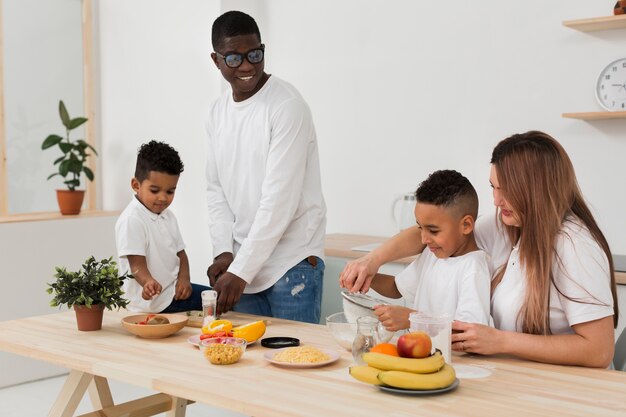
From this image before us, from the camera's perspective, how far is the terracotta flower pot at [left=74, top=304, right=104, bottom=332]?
2357mm

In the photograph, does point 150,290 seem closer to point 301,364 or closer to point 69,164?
point 301,364

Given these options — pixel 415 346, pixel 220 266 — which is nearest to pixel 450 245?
pixel 415 346

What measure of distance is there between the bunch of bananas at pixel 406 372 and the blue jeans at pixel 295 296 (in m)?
0.91

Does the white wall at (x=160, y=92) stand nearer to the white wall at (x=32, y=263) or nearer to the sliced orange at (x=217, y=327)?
the white wall at (x=32, y=263)

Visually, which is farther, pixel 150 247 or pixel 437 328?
pixel 150 247

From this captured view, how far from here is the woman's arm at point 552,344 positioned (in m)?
1.95

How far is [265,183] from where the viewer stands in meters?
2.60

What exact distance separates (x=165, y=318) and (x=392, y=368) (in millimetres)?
850

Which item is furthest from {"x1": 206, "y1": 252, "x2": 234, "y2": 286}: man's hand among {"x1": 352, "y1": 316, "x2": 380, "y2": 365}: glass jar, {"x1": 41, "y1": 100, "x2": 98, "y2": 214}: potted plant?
{"x1": 41, "y1": 100, "x2": 98, "y2": 214}: potted plant

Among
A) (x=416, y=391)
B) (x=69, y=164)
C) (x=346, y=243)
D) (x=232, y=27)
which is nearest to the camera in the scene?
(x=416, y=391)

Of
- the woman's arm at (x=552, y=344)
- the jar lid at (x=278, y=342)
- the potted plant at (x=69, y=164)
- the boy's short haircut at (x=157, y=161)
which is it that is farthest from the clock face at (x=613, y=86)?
the potted plant at (x=69, y=164)

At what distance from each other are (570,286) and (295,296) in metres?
0.97

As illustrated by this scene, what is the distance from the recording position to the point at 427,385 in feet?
5.57

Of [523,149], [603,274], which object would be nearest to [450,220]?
[523,149]
